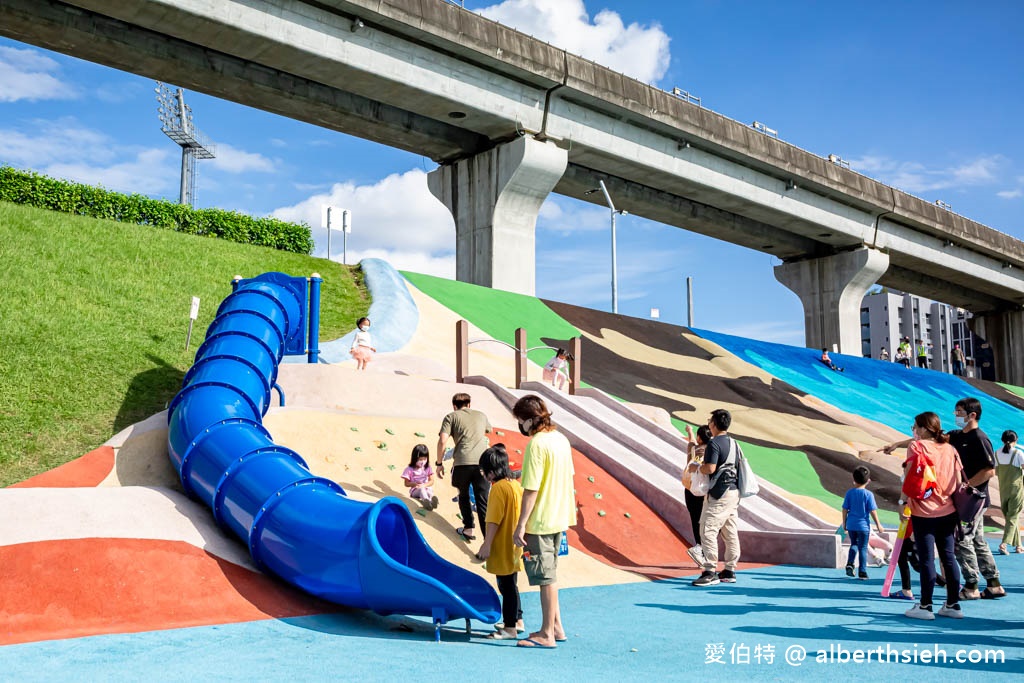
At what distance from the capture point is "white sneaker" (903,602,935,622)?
7.17 m

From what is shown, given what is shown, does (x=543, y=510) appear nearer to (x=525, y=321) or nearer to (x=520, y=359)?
(x=520, y=359)

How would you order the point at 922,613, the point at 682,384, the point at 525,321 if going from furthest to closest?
the point at 525,321
the point at 682,384
the point at 922,613

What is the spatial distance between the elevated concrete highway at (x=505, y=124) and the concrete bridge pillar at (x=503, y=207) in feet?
0.19

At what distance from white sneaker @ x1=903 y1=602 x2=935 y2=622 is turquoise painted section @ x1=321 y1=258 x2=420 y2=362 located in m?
12.3

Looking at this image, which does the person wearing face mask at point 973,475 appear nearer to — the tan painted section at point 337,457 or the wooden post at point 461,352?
the tan painted section at point 337,457

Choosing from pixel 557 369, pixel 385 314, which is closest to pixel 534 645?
pixel 557 369

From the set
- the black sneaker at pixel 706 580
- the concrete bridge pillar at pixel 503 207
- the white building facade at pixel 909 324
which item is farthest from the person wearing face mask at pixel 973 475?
the white building facade at pixel 909 324

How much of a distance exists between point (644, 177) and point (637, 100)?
10.5ft

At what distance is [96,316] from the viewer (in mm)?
16406

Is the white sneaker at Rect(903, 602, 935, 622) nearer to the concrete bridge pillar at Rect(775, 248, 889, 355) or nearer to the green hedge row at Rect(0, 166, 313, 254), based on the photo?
the green hedge row at Rect(0, 166, 313, 254)

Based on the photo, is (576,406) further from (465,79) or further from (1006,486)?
(465,79)

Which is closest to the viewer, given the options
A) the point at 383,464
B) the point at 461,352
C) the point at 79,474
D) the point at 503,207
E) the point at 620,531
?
the point at 79,474

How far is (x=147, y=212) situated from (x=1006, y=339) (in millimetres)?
46276

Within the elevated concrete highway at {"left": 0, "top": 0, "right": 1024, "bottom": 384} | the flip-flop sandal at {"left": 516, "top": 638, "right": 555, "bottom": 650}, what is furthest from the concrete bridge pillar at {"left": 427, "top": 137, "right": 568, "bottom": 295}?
the flip-flop sandal at {"left": 516, "top": 638, "right": 555, "bottom": 650}
